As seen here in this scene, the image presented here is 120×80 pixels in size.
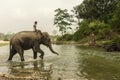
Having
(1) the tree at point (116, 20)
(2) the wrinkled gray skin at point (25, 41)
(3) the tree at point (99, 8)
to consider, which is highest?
(3) the tree at point (99, 8)

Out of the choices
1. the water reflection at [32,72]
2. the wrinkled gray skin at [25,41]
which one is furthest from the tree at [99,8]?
the water reflection at [32,72]

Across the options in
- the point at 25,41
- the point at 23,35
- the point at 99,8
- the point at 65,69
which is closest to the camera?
the point at 65,69

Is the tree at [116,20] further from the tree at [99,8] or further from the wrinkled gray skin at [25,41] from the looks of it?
the wrinkled gray skin at [25,41]

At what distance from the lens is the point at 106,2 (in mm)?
81625

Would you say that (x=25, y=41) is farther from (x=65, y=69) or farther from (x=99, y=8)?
(x=99, y=8)

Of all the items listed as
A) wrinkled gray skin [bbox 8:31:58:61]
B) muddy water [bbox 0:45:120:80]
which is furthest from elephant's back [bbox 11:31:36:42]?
muddy water [bbox 0:45:120:80]

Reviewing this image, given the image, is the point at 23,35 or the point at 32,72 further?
the point at 23,35

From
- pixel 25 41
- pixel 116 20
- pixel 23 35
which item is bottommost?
pixel 25 41

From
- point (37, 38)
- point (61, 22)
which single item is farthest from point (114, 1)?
point (37, 38)

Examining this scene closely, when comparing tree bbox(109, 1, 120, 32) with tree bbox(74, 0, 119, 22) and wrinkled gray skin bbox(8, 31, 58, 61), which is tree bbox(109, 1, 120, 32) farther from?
wrinkled gray skin bbox(8, 31, 58, 61)

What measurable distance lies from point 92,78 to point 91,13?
6973cm

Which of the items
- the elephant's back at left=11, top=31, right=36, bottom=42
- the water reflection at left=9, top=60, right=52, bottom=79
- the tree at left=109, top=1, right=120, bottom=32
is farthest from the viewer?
the tree at left=109, top=1, right=120, bottom=32

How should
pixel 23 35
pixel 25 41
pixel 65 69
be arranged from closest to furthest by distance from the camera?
pixel 65 69
pixel 23 35
pixel 25 41

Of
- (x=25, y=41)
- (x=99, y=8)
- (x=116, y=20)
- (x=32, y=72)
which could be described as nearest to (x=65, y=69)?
(x=32, y=72)
